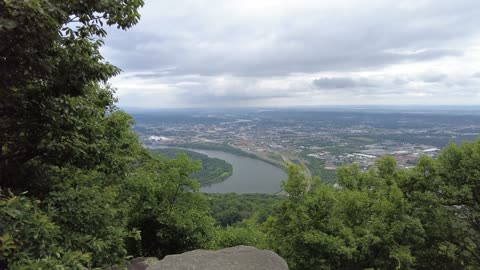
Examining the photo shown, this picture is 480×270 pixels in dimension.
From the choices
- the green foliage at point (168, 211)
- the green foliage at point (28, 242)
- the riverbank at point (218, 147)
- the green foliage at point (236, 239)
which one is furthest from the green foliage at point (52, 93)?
the riverbank at point (218, 147)

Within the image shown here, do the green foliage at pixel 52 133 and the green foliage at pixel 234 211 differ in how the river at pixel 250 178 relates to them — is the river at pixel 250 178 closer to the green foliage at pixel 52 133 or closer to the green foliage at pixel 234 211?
the green foliage at pixel 234 211

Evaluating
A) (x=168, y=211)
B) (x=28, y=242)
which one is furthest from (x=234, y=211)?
(x=28, y=242)

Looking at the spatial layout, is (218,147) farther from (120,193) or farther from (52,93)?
(52,93)

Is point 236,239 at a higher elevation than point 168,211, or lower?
lower

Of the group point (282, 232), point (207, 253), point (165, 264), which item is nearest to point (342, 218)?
point (282, 232)

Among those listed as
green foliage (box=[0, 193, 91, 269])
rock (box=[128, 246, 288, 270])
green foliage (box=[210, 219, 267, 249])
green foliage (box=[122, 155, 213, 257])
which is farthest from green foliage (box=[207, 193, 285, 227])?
green foliage (box=[0, 193, 91, 269])

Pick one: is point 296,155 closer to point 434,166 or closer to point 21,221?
point 434,166
